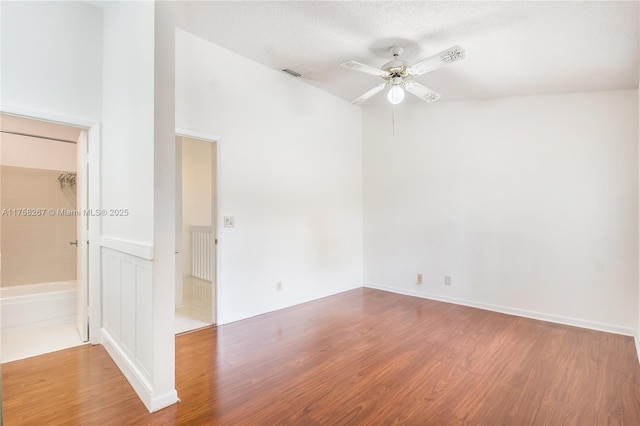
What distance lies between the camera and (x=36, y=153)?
14.5 feet

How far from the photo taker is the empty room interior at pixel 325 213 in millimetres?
2295

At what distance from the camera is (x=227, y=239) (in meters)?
3.73

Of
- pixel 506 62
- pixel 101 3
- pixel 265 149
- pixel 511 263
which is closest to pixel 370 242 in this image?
pixel 511 263

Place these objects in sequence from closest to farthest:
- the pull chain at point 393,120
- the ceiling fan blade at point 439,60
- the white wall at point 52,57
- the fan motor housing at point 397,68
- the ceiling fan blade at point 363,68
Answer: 1. the ceiling fan blade at point 439,60
2. the white wall at point 52,57
3. the ceiling fan blade at point 363,68
4. the fan motor housing at point 397,68
5. the pull chain at point 393,120

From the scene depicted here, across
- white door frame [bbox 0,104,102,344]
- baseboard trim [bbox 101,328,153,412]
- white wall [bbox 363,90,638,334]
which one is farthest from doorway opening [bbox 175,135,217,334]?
white wall [bbox 363,90,638,334]

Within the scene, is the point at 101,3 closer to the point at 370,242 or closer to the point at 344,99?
the point at 344,99

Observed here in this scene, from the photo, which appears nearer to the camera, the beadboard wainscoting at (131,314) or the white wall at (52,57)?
the beadboard wainscoting at (131,314)

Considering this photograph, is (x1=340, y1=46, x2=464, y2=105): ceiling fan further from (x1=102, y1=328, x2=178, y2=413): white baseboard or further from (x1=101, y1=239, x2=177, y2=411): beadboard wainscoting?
(x1=102, y1=328, x2=178, y2=413): white baseboard

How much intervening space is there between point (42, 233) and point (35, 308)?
1355 mm

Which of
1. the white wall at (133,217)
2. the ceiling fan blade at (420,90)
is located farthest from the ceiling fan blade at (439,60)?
the white wall at (133,217)

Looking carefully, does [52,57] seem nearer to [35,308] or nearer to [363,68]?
[35,308]

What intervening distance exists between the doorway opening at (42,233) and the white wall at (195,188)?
175 centimetres

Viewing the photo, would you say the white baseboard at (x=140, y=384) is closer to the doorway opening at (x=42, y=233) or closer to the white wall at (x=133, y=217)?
the white wall at (x=133, y=217)

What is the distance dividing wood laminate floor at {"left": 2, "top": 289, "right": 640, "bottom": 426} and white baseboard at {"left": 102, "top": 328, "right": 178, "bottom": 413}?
0.18 feet
